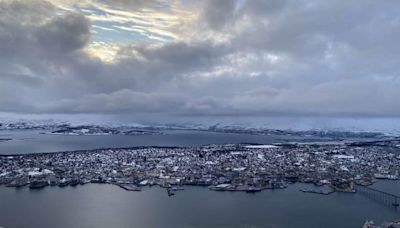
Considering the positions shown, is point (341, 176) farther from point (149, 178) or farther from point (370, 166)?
point (149, 178)

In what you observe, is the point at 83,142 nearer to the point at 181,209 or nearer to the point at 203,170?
the point at 203,170

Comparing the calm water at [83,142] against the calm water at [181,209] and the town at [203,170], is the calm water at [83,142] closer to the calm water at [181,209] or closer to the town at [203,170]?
the town at [203,170]

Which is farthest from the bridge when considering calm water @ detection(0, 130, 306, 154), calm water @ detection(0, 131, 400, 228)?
calm water @ detection(0, 130, 306, 154)

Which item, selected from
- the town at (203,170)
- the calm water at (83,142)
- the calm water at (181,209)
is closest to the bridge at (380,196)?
the calm water at (181,209)

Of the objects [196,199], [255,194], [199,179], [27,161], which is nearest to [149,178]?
[199,179]

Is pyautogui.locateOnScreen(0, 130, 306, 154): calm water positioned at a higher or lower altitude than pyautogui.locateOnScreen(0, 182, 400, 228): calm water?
higher

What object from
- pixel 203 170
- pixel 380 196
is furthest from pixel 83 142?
pixel 380 196

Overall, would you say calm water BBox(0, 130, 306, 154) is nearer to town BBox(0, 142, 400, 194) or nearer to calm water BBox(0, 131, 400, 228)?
town BBox(0, 142, 400, 194)
